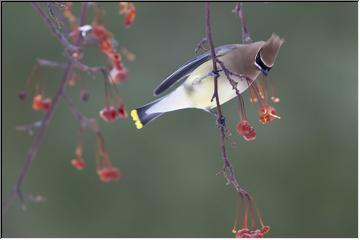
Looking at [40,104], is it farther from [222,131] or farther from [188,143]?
[188,143]

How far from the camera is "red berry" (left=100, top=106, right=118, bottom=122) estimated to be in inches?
44.7

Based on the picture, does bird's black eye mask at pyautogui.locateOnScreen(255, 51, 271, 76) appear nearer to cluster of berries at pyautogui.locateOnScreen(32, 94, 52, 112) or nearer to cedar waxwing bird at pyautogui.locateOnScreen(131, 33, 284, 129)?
cedar waxwing bird at pyautogui.locateOnScreen(131, 33, 284, 129)

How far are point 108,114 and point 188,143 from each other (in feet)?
7.11

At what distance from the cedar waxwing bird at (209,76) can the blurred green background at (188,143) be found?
59.2 inches

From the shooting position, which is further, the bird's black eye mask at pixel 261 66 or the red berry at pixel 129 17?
the bird's black eye mask at pixel 261 66

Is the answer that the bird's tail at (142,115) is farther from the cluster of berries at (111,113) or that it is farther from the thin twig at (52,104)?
the thin twig at (52,104)

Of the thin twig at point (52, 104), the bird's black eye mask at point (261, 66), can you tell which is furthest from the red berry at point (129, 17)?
the bird's black eye mask at point (261, 66)

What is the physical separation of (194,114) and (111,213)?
76cm

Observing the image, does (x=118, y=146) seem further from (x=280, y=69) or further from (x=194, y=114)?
(x=280, y=69)

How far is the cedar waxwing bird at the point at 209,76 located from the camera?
1223 millimetres

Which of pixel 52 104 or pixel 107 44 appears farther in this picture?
pixel 107 44

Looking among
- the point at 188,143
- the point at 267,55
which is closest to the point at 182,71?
the point at 267,55

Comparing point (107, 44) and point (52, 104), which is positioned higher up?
point (107, 44)

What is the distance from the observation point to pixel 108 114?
3.73ft
